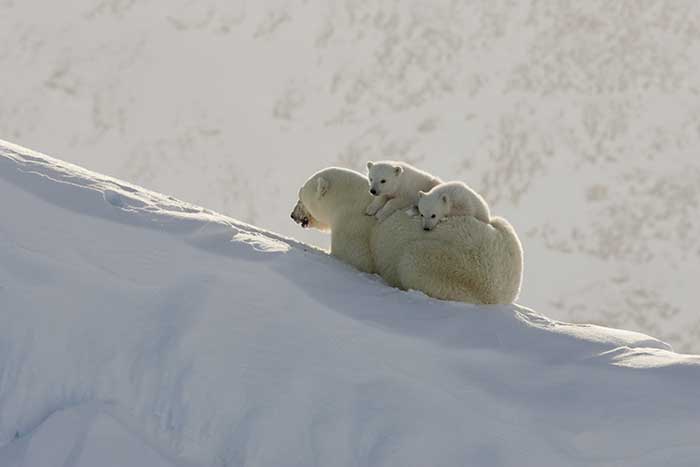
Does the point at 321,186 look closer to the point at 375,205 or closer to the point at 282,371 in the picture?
the point at 375,205

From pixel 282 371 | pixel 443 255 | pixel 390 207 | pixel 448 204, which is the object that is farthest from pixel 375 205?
pixel 282 371

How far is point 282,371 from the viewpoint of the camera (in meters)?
3.39

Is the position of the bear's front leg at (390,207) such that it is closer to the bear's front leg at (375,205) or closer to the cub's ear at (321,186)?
the bear's front leg at (375,205)

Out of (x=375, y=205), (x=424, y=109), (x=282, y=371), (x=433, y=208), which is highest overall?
(x=433, y=208)

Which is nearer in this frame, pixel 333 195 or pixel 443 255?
pixel 443 255

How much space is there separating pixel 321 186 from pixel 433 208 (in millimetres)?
798

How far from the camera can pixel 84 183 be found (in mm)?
4785

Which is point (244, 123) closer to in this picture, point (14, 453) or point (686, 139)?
point (686, 139)

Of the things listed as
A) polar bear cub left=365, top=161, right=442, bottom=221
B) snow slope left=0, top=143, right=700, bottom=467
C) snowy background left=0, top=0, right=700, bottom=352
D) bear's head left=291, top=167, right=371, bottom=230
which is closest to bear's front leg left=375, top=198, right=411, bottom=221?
polar bear cub left=365, top=161, right=442, bottom=221

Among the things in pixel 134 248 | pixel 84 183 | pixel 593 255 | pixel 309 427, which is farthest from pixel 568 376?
pixel 593 255

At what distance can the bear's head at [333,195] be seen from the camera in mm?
A: 4887

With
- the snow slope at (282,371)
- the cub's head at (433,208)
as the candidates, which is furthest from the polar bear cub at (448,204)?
the snow slope at (282,371)

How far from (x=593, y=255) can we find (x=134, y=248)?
10.3m

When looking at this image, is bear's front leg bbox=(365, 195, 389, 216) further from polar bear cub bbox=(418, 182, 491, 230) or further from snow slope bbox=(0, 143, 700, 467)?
snow slope bbox=(0, 143, 700, 467)
